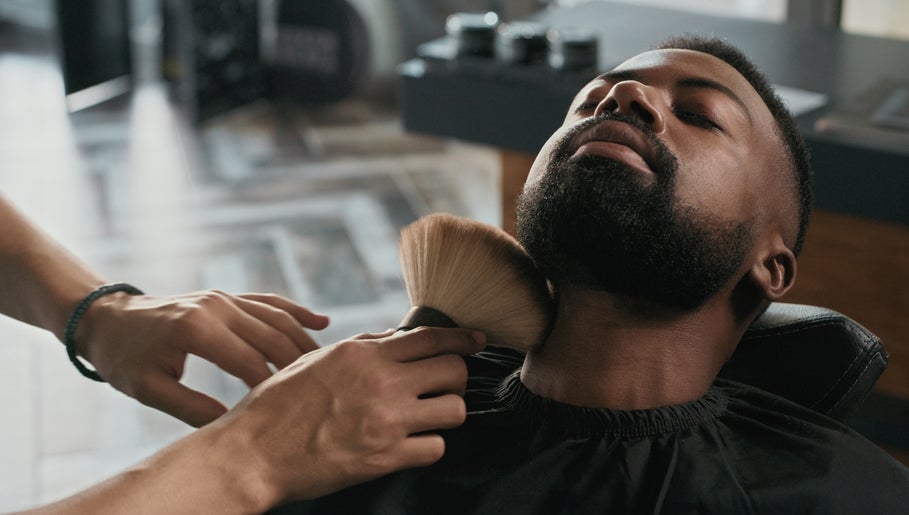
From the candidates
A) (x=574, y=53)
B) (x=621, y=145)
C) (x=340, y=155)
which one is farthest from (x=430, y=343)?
(x=340, y=155)

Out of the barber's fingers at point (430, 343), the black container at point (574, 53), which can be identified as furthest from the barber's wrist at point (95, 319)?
the black container at point (574, 53)

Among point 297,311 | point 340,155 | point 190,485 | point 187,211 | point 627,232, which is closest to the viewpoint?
point 190,485

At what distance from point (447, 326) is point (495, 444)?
0.18 meters

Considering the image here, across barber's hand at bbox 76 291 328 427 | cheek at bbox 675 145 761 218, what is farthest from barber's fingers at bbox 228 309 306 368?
cheek at bbox 675 145 761 218

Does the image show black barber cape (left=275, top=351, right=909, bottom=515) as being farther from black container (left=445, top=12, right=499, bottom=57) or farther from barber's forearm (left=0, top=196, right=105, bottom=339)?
black container (left=445, top=12, right=499, bottom=57)

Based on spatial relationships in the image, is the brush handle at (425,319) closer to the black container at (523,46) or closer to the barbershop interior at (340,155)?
the barbershop interior at (340,155)

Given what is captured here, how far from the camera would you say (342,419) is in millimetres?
1195

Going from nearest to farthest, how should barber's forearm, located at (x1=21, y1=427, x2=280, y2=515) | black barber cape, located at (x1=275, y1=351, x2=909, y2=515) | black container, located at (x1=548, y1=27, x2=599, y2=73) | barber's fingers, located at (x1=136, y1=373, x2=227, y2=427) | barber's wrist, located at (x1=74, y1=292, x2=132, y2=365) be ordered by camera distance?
barber's forearm, located at (x1=21, y1=427, x2=280, y2=515)
black barber cape, located at (x1=275, y1=351, x2=909, y2=515)
barber's fingers, located at (x1=136, y1=373, x2=227, y2=427)
barber's wrist, located at (x1=74, y1=292, x2=132, y2=365)
black container, located at (x1=548, y1=27, x2=599, y2=73)

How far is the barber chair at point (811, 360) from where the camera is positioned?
1476 mm

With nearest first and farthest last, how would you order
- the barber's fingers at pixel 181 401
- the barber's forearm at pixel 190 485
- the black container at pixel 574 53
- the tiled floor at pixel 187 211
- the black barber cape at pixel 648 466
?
the barber's forearm at pixel 190 485 → the black barber cape at pixel 648 466 → the barber's fingers at pixel 181 401 → the black container at pixel 574 53 → the tiled floor at pixel 187 211

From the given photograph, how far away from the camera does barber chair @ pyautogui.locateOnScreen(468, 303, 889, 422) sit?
1.48 meters

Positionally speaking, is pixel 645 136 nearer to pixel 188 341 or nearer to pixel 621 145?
pixel 621 145

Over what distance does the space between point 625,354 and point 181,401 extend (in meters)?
0.55

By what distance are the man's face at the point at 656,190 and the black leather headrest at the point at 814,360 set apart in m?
0.16
